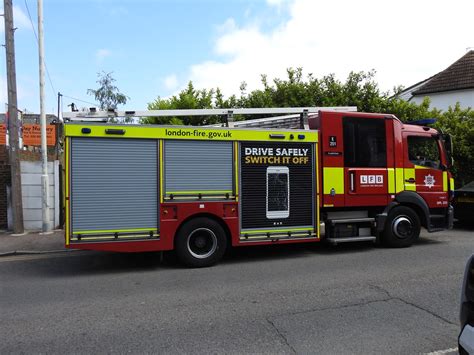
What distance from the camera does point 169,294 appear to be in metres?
5.90

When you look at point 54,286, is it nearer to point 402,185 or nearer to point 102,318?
point 102,318

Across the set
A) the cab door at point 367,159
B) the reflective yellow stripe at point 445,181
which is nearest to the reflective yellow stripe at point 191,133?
the cab door at point 367,159

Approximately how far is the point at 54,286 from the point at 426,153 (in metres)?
8.18

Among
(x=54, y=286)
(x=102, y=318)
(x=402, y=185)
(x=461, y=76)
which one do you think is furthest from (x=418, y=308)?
(x=461, y=76)

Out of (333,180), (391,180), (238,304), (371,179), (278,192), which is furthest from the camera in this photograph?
(391,180)

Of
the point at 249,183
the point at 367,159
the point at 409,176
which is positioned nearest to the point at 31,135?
the point at 249,183

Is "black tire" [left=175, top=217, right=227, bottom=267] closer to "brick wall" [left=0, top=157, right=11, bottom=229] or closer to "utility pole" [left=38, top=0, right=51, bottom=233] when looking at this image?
"utility pole" [left=38, top=0, right=51, bottom=233]

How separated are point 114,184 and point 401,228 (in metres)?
6.13

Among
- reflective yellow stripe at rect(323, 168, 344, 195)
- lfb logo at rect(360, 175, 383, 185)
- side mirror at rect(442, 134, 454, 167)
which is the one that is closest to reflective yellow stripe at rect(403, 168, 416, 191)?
lfb logo at rect(360, 175, 383, 185)

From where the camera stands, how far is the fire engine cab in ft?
23.1

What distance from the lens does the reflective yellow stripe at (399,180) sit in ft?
29.5

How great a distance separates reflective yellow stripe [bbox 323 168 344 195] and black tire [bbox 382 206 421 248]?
1.42 m

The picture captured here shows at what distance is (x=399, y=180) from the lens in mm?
9039

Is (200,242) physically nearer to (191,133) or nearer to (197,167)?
(197,167)
